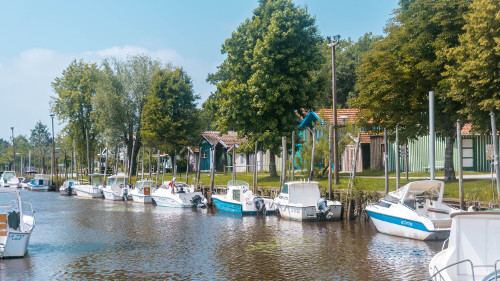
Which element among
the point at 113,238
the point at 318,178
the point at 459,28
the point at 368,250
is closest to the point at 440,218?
the point at 368,250

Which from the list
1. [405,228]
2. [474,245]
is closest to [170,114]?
[405,228]

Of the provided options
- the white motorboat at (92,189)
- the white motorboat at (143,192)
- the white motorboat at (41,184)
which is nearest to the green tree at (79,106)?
the white motorboat at (41,184)

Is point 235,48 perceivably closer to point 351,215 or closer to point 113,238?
point 351,215

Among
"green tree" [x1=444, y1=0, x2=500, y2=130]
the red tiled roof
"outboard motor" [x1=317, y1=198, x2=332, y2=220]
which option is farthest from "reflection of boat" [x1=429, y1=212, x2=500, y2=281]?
the red tiled roof

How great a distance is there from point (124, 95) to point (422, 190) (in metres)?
44.9

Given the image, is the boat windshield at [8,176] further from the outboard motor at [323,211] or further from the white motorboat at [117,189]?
the outboard motor at [323,211]

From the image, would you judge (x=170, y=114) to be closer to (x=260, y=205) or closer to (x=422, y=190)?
(x=260, y=205)

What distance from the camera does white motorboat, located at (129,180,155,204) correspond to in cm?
4100

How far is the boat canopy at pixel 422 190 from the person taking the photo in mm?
20766

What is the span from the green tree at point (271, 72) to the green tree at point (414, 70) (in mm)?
9645

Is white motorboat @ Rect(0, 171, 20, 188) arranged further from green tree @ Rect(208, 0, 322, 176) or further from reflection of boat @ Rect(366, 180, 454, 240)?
reflection of boat @ Rect(366, 180, 454, 240)

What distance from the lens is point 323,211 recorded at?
26.1m

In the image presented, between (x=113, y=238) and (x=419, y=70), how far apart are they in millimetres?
18371

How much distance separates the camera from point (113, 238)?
72.8 feet
